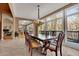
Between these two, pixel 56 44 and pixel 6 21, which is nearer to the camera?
pixel 56 44

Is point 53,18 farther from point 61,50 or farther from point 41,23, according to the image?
point 61,50

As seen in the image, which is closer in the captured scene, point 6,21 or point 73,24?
point 73,24

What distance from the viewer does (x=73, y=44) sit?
4.37m

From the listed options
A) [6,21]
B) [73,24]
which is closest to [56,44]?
[73,24]

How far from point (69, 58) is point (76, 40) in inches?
42.4

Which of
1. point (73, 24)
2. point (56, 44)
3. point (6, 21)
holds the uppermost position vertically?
point (6, 21)

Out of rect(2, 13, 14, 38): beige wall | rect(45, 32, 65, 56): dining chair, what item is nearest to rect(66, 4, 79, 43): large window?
rect(45, 32, 65, 56): dining chair

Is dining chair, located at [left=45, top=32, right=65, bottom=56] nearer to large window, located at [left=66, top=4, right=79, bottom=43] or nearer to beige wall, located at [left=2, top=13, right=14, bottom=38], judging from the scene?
large window, located at [left=66, top=4, right=79, bottom=43]

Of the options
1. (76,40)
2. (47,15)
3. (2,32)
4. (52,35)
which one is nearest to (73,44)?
(76,40)

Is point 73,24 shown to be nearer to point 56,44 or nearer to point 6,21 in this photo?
point 56,44

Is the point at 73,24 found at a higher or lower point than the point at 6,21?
lower

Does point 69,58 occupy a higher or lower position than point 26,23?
lower

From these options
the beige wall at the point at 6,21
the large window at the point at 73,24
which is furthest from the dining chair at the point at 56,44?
the beige wall at the point at 6,21

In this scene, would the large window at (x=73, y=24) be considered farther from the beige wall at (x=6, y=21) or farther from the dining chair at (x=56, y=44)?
the beige wall at (x=6, y=21)
